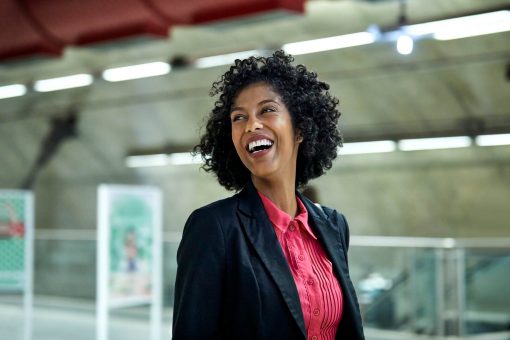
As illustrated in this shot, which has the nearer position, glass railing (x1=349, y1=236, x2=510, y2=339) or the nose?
the nose

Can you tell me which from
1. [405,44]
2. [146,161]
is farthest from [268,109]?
[146,161]

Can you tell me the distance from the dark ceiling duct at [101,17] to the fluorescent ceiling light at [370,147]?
6876 millimetres

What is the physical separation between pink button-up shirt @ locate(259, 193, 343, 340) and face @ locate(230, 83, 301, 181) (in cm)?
9

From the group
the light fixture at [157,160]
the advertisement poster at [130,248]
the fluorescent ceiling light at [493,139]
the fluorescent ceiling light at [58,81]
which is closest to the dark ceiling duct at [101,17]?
the advertisement poster at [130,248]

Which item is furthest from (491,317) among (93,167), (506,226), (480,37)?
(93,167)

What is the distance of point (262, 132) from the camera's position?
2086 millimetres

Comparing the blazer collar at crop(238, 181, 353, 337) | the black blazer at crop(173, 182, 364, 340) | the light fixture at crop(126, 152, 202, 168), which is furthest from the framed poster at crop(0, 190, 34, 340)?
the light fixture at crop(126, 152, 202, 168)

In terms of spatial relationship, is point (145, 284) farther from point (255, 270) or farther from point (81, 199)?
point (81, 199)

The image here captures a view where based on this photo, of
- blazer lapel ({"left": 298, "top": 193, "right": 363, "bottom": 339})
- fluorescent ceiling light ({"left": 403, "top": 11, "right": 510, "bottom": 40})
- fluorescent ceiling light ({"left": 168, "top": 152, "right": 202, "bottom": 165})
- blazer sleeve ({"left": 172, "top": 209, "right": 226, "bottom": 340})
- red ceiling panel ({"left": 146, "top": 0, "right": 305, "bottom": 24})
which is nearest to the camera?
blazer sleeve ({"left": 172, "top": 209, "right": 226, "bottom": 340})

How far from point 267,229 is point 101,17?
20.0ft

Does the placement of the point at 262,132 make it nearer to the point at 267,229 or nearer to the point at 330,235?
the point at 267,229

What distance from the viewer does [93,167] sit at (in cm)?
1936

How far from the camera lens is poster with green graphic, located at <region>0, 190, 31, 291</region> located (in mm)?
8609

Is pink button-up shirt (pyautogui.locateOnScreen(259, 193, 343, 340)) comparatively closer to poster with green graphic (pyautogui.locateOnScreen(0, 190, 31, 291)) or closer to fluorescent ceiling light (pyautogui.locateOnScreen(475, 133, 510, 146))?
poster with green graphic (pyautogui.locateOnScreen(0, 190, 31, 291))
